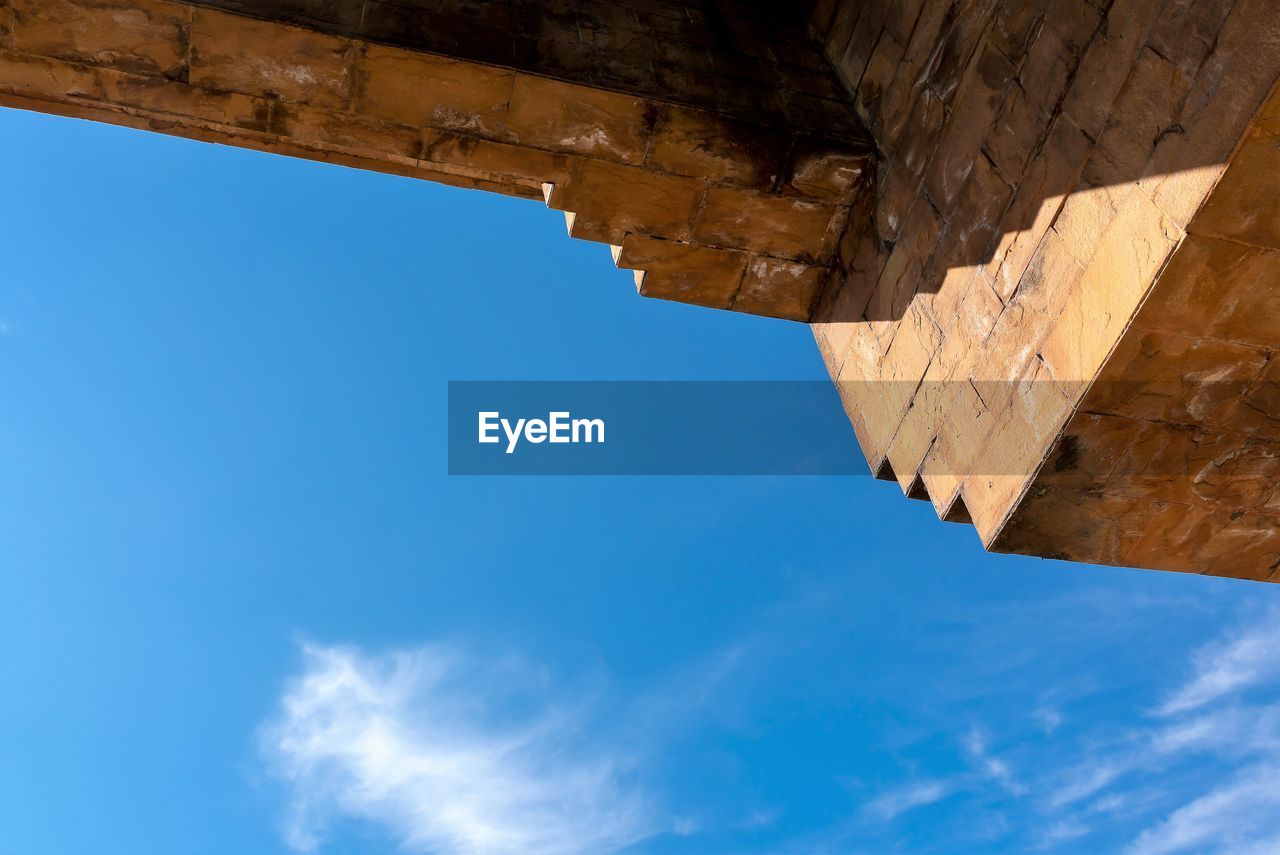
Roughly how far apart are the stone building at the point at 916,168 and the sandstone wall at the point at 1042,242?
12mm

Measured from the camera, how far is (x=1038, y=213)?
409 cm

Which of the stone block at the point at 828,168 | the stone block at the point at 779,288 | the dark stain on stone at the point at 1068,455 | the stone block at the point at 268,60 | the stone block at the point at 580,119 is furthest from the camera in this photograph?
the stone block at the point at 779,288

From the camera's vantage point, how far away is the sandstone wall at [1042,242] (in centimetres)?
336

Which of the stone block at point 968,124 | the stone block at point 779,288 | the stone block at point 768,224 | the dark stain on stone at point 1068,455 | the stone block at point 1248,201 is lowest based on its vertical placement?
the dark stain on stone at point 1068,455

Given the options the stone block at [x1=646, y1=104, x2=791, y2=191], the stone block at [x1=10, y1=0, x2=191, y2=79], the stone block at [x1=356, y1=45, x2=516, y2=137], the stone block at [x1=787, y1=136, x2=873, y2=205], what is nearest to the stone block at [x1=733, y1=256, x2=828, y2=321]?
the stone block at [x1=787, y1=136, x2=873, y2=205]

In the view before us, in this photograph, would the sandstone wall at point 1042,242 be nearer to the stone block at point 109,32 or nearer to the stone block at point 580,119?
the stone block at point 580,119

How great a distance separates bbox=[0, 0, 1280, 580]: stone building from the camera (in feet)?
11.5

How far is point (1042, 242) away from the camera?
405 cm

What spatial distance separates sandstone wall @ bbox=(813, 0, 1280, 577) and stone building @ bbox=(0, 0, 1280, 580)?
0.04 ft

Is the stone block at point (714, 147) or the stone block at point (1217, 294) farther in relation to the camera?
the stone block at point (714, 147)

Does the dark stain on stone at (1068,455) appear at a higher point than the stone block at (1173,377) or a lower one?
lower

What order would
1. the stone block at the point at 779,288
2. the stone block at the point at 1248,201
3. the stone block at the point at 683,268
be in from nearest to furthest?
the stone block at the point at 1248,201, the stone block at the point at 683,268, the stone block at the point at 779,288

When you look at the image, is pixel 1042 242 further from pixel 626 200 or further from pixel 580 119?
pixel 580 119

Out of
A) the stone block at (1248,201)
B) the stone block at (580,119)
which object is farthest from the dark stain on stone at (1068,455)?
the stone block at (580,119)
